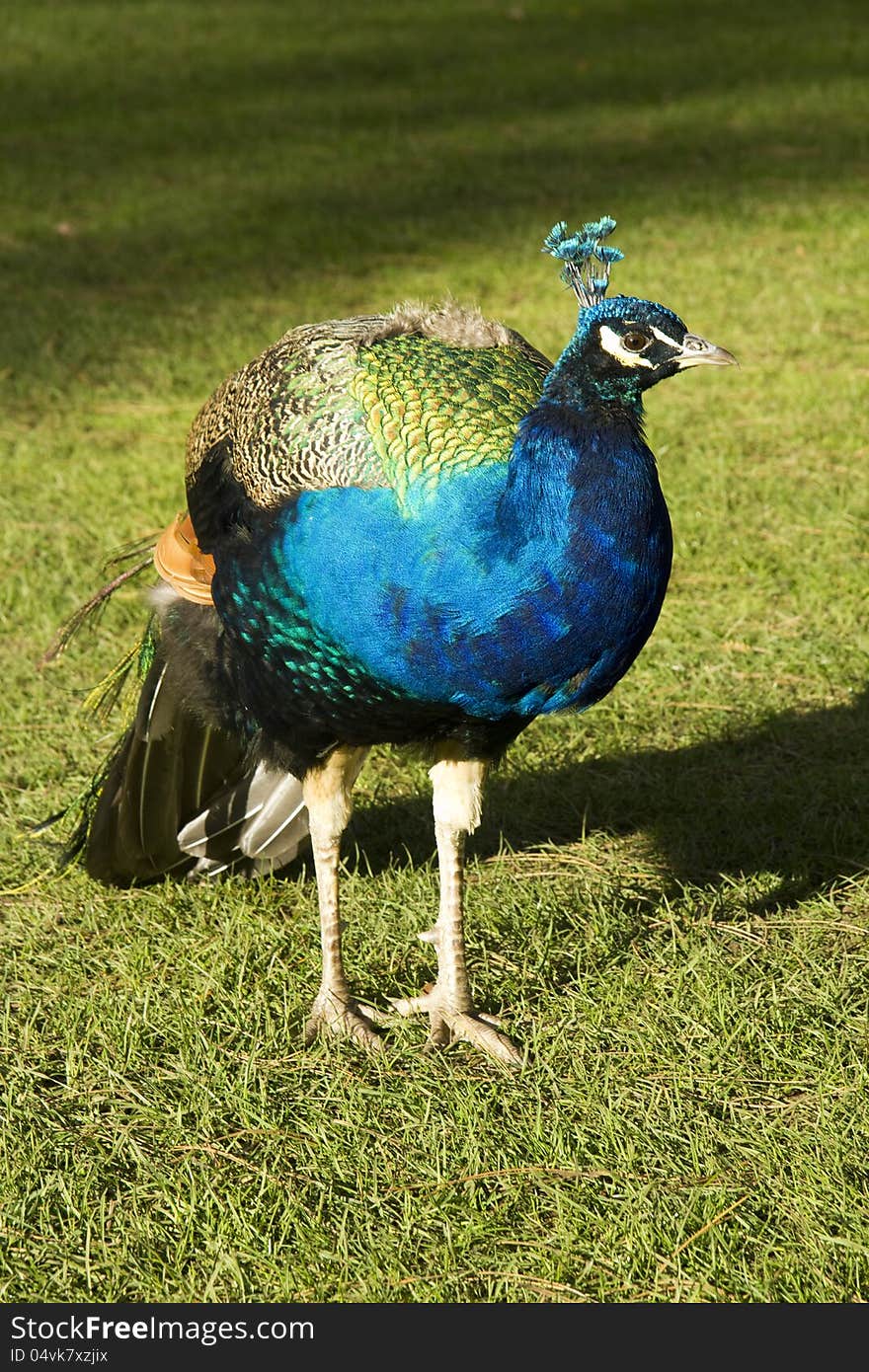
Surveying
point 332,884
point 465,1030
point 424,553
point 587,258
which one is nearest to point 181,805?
point 332,884

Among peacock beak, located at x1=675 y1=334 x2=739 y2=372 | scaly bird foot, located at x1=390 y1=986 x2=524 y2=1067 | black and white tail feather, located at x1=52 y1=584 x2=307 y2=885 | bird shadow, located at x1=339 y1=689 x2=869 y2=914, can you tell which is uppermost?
peacock beak, located at x1=675 y1=334 x2=739 y2=372

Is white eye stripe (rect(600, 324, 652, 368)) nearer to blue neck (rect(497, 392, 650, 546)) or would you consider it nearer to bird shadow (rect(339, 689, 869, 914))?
blue neck (rect(497, 392, 650, 546))

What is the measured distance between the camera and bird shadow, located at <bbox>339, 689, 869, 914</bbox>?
3590 millimetres

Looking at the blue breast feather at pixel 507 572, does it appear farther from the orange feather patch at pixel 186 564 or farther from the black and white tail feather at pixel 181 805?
the black and white tail feather at pixel 181 805

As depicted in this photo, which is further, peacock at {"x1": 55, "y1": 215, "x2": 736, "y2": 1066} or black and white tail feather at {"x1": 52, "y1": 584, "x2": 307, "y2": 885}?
black and white tail feather at {"x1": 52, "y1": 584, "x2": 307, "y2": 885}

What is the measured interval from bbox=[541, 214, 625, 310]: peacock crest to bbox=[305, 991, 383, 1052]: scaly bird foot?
4.46 feet

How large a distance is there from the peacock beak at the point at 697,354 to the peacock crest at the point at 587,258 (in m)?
0.19

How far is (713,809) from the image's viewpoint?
380cm

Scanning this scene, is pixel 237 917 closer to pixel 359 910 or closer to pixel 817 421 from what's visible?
pixel 359 910

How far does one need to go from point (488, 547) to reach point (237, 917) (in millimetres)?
1269

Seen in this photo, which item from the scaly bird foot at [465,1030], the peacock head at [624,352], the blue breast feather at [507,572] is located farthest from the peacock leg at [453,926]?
the peacock head at [624,352]

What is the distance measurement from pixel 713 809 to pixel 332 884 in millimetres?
1104

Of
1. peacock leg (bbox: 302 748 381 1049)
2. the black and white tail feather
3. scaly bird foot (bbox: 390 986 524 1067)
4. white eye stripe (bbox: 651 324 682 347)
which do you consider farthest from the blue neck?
the black and white tail feather

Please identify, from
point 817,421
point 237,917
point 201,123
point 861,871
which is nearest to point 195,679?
point 237,917
